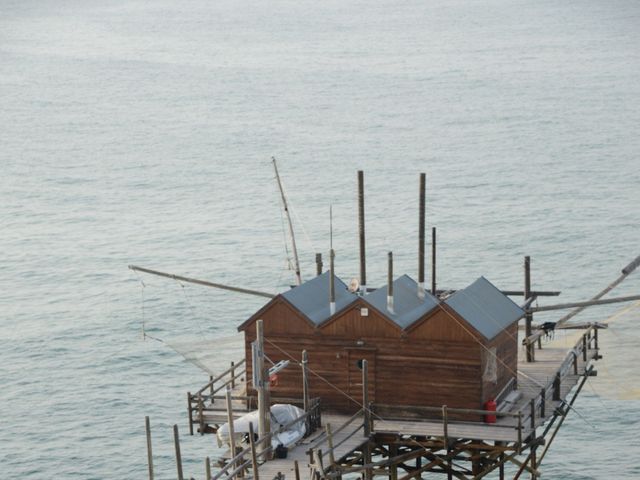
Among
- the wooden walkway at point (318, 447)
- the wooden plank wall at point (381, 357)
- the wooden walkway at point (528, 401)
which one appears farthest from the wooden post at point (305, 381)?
the wooden walkway at point (528, 401)

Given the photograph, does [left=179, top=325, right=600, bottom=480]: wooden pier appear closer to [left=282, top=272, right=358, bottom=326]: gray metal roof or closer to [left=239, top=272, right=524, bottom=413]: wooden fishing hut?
[left=239, top=272, right=524, bottom=413]: wooden fishing hut

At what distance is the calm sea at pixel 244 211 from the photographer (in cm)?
7544

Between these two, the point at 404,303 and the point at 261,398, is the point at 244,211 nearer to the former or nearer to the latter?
the point at 404,303

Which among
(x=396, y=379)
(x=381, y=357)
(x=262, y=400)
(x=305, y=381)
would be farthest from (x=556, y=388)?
(x=262, y=400)

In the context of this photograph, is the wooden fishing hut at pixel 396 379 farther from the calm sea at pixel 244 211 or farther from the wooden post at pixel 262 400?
the calm sea at pixel 244 211

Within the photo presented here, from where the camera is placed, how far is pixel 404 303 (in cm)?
5072

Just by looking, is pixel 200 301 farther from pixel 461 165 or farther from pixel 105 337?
pixel 461 165

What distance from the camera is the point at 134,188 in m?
134

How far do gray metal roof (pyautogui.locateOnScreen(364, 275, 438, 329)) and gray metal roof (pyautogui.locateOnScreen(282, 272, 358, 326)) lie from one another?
0.85 metres

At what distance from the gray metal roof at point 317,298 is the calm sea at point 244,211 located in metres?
6.31

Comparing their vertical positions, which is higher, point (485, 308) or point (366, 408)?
point (485, 308)

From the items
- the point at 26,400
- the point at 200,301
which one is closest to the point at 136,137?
the point at 200,301

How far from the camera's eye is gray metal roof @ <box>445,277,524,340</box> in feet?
159

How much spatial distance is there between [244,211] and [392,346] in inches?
2897
